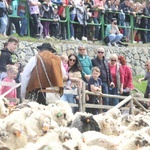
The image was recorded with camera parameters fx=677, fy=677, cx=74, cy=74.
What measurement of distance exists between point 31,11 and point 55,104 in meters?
6.95

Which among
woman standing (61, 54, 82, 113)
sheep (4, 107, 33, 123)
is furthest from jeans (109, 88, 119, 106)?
sheep (4, 107, 33, 123)

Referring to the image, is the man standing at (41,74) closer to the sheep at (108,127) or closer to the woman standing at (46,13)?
the sheep at (108,127)

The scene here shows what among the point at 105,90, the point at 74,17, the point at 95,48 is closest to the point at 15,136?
the point at 105,90

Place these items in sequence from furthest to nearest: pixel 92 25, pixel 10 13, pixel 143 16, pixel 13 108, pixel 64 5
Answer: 1. pixel 143 16
2. pixel 92 25
3. pixel 64 5
4. pixel 10 13
5. pixel 13 108

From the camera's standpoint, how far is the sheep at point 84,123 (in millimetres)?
10602

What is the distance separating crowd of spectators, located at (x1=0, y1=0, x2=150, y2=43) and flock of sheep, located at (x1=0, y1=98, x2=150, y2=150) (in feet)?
20.1

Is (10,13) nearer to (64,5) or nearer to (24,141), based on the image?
(64,5)

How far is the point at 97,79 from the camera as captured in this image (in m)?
14.2

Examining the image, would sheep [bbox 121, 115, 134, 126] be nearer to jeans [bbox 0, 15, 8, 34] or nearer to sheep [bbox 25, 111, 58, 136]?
sheep [bbox 25, 111, 58, 136]

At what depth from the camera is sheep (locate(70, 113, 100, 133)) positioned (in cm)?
1060

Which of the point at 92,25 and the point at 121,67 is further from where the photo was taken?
the point at 92,25

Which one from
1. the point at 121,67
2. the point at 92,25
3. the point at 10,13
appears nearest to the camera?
the point at 121,67

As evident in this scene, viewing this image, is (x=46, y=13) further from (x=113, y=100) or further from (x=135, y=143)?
(x=135, y=143)

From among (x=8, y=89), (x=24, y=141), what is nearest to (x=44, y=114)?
(x=24, y=141)
